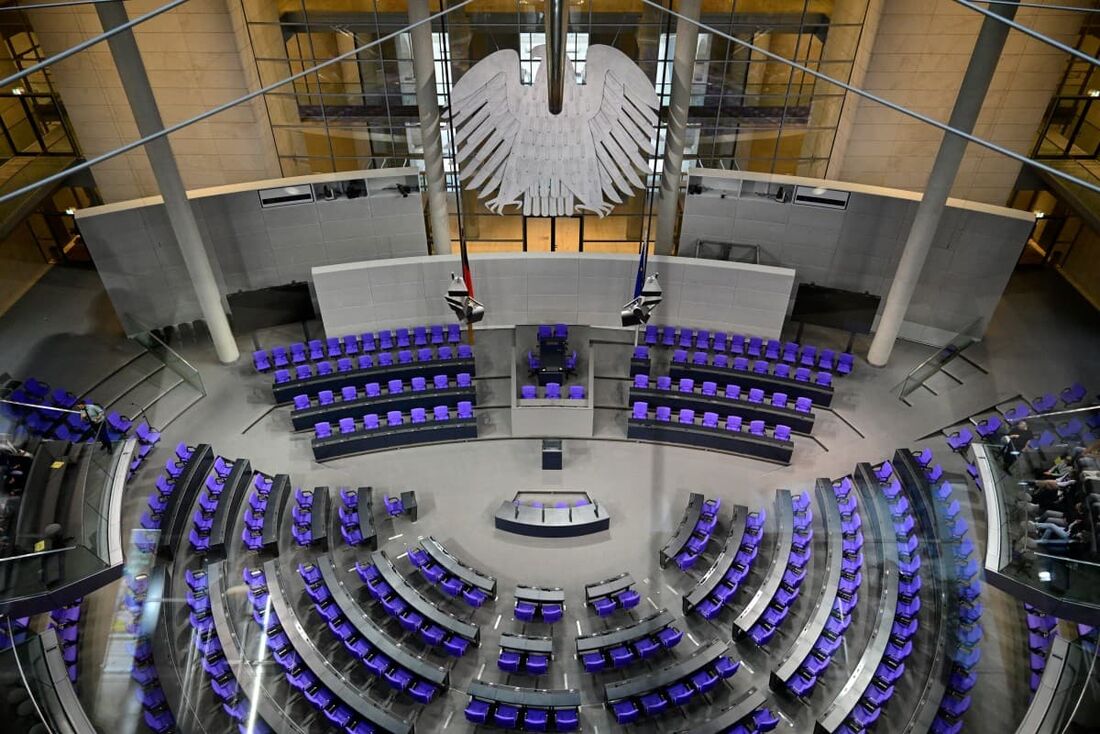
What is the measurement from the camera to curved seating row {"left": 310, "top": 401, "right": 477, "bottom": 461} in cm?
1609

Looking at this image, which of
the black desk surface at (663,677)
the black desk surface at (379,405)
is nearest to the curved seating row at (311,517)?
the black desk surface at (379,405)

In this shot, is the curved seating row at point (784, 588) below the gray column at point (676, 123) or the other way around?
below

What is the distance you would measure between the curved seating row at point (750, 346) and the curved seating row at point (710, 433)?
227cm

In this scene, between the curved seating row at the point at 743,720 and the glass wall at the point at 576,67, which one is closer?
the curved seating row at the point at 743,720

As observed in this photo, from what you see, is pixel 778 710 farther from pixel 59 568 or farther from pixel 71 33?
pixel 71 33

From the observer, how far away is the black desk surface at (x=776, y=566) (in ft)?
41.4

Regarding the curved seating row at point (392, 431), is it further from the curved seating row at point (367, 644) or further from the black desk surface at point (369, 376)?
the curved seating row at point (367, 644)

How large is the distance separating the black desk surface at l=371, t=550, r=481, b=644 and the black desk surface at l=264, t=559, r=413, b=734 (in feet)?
5.04

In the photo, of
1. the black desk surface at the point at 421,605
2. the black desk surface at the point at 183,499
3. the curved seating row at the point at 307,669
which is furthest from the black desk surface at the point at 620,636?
the black desk surface at the point at 183,499

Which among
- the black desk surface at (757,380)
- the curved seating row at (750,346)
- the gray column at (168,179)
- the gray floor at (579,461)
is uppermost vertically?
the gray column at (168,179)

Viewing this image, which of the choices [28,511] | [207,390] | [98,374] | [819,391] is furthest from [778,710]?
[98,374]

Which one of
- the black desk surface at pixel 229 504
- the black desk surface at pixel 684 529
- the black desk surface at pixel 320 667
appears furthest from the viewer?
the black desk surface at pixel 684 529

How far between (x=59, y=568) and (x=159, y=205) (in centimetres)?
911

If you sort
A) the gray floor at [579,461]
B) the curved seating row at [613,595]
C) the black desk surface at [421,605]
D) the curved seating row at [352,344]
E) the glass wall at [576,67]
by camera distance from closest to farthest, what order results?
the gray floor at [579,461] → the black desk surface at [421,605] → the curved seating row at [613,595] → the curved seating row at [352,344] → the glass wall at [576,67]
